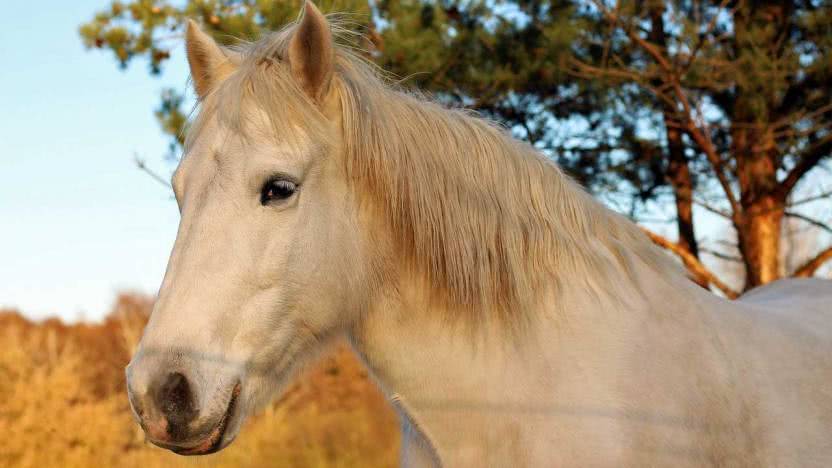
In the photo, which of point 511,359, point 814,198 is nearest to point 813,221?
point 814,198

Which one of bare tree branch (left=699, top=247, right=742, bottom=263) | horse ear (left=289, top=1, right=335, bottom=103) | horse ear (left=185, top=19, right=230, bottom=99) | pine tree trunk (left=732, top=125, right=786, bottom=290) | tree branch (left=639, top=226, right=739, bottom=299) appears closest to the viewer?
horse ear (left=289, top=1, right=335, bottom=103)

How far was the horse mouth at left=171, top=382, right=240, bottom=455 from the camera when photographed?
1813 millimetres

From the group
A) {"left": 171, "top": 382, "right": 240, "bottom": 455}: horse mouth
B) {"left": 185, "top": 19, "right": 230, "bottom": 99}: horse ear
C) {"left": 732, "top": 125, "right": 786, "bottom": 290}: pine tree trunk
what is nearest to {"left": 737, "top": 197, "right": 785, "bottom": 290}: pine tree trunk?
{"left": 732, "top": 125, "right": 786, "bottom": 290}: pine tree trunk

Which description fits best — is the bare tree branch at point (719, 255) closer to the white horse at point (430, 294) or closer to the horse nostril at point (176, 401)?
the white horse at point (430, 294)

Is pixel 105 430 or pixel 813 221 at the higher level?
pixel 813 221

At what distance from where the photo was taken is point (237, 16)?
22.5 ft

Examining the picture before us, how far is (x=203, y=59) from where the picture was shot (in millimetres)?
2455

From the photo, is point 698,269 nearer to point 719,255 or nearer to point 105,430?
point 719,255

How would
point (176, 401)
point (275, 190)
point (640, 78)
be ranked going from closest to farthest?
point (176, 401) → point (275, 190) → point (640, 78)

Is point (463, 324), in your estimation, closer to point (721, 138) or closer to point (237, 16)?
point (237, 16)

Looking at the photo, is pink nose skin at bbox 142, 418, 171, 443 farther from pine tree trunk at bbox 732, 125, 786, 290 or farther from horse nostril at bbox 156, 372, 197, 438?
pine tree trunk at bbox 732, 125, 786, 290

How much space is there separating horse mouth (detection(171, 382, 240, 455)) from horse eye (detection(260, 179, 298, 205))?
462 mm

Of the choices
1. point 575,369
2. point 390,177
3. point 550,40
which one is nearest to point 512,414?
point 575,369

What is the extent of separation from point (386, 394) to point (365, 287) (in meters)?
0.37
